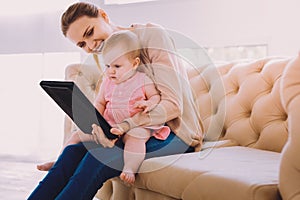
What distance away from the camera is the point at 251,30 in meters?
2.65

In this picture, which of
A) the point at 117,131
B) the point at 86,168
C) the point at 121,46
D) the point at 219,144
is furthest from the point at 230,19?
the point at 86,168

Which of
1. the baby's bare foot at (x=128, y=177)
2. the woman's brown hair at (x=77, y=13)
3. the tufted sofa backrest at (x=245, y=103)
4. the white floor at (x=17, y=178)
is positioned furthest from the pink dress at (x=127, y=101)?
the white floor at (x=17, y=178)

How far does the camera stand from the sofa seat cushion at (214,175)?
1146mm

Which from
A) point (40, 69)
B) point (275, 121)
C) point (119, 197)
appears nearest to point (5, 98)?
point (40, 69)

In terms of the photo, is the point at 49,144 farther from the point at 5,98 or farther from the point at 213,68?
the point at 213,68

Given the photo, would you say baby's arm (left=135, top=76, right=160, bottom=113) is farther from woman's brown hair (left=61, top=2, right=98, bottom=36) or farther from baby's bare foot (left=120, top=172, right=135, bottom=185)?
woman's brown hair (left=61, top=2, right=98, bottom=36)

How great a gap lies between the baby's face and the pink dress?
2 cm

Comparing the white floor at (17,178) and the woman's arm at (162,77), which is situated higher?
the woman's arm at (162,77)

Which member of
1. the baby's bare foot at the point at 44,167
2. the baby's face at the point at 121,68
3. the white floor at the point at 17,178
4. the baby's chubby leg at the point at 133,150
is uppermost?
the baby's face at the point at 121,68

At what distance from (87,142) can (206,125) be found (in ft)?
1.88

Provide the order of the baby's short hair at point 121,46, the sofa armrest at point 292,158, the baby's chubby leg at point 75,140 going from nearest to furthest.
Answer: the sofa armrest at point 292,158 → the baby's short hair at point 121,46 → the baby's chubby leg at point 75,140

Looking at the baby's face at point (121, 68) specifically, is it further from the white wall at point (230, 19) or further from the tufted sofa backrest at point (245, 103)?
the white wall at point (230, 19)

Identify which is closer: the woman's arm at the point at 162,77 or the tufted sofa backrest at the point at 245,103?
the woman's arm at the point at 162,77

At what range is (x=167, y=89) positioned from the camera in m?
1.53
